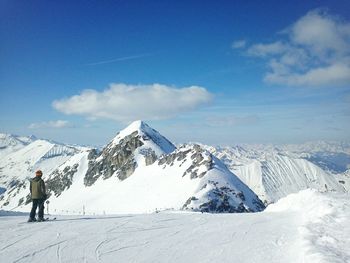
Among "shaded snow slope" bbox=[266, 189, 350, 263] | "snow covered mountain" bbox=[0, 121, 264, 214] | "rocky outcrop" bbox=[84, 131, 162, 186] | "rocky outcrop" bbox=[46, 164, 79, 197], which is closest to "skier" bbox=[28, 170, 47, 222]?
"shaded snow slope" bbox=[266, 189, 350, 263]

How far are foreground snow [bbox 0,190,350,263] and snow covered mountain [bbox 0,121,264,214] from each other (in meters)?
63.0

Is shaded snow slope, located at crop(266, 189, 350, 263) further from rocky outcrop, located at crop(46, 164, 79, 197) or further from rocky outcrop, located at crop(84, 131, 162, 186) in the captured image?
rocky outcrop, located at crop(46, 164, 79, 197)

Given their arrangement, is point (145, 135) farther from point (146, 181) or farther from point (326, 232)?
point (326, 232)

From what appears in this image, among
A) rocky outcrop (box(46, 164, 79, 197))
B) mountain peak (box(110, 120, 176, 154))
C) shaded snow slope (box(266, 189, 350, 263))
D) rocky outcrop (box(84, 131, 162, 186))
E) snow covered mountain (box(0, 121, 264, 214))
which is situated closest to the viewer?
shaded snow slope (box(266, 189, 350, 263))

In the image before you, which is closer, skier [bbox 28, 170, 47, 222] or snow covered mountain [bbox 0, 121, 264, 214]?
skier [bbox 28, 170, 47, 222]

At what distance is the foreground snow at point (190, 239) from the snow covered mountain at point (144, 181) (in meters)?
63.0

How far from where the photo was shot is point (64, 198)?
162125 mm

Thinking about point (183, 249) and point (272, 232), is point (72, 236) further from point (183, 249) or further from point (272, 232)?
point (272, 232)

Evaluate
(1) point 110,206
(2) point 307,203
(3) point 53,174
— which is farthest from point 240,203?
(3) point 53,174

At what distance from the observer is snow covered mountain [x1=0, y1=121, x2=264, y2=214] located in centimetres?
9238

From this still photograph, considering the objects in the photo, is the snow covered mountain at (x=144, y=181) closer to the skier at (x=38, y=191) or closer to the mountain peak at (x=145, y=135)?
the mountain peak at (x=145, y=135)

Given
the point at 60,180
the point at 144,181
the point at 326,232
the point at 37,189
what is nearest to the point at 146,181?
the point at 144,181

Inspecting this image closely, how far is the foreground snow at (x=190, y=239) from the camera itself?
11047 mm

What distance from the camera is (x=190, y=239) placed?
13.5 metres
